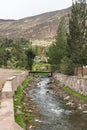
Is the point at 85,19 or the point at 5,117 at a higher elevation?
the point at 85,19

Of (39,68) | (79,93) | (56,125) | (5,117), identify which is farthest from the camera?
(39,68)

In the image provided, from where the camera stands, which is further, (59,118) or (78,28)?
(78,28)

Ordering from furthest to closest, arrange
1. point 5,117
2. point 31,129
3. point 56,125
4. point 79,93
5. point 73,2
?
1. point 73,2
2. point 79,93
3. point 56,125
4. point 31,129
5. point 5,117

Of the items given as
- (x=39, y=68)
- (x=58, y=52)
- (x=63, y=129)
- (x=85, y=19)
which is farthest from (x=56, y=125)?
(x=39, y=68)

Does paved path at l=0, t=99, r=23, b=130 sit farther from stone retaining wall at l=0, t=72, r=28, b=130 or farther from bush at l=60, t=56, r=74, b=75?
bush at l=60, t=56, r=74, b=75

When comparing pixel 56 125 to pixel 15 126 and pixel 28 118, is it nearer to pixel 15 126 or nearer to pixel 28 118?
pixel 28 118

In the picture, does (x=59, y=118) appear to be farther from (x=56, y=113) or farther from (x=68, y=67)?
(x=68, y=67)

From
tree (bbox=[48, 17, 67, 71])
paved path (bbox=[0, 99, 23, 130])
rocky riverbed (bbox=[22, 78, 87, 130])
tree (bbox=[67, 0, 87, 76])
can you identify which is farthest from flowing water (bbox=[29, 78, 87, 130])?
tree (bbox=[48, 17, 67, 71])

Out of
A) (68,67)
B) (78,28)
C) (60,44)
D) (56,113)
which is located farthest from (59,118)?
(60,44)

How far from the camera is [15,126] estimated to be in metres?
17.0

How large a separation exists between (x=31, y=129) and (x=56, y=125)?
96.4 inches

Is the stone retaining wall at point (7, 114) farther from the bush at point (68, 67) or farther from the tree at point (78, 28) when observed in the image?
the bush at point (68, 67)

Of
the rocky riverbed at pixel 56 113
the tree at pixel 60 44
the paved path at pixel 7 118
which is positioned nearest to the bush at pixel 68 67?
the tree at pixel 60 44

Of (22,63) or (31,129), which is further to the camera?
(22,63)
